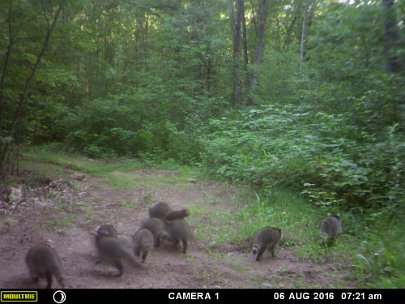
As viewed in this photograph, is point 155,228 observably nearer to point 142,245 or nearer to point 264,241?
point 142,245

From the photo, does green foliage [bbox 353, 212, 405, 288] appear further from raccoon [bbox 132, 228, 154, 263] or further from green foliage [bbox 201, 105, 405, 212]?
raccoon [bbox 132, 228, 154, 263]

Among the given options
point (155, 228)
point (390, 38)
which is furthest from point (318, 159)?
point (155, 228)

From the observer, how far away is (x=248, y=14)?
32.6 m

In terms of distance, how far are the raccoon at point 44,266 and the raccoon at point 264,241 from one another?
9.28 ft

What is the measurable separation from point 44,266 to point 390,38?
745 centimetres

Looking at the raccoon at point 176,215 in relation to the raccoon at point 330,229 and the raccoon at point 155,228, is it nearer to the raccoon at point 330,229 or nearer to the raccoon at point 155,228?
the raccoon at point 155,228

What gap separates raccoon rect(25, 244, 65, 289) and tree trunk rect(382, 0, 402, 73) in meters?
7.21

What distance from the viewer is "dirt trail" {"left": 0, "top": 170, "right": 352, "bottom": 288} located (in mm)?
5195

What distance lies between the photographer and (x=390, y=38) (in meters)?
8.02
